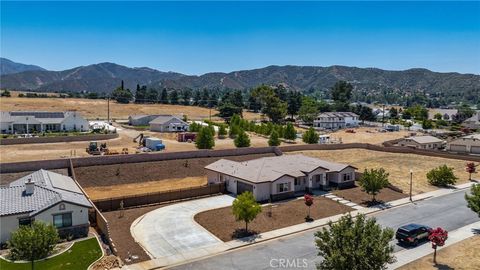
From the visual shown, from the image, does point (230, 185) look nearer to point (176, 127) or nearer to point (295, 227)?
point (295, 227)

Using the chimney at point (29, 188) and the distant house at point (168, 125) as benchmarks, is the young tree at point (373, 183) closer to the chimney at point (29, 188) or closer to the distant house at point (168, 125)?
the chimney at point (29, 188)

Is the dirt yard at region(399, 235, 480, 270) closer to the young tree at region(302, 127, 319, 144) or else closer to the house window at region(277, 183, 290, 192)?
the house window at region(277, 183, 290, 192)

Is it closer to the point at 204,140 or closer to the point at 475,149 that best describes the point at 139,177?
the point at 204,140

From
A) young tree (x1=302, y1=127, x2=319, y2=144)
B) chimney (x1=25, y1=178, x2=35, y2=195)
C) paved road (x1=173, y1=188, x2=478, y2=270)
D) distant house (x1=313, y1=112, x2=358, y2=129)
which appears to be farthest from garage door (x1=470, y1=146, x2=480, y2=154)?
chimney (x1=25, y1=178, x2=35, y2=195)

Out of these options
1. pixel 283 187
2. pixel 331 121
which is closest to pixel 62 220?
pixel 283 187

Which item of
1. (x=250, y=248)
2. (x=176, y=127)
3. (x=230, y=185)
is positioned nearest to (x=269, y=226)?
(x=250, y=248)
